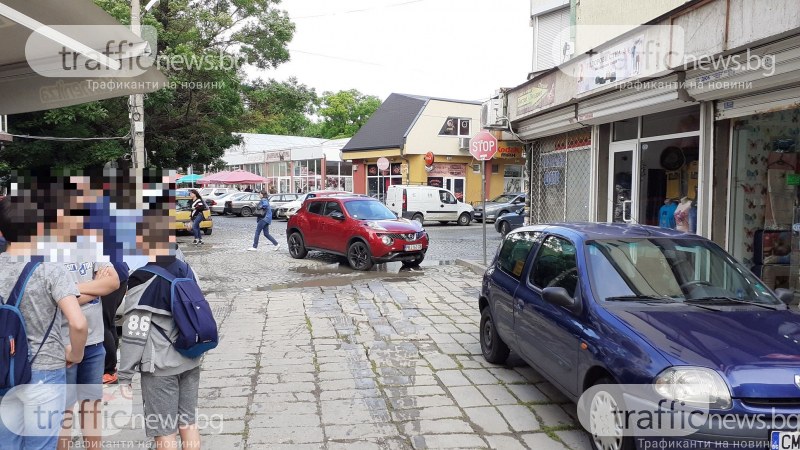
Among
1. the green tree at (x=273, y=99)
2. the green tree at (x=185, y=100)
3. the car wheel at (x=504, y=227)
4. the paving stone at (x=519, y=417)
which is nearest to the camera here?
the paving stone at (x=519, y=417)

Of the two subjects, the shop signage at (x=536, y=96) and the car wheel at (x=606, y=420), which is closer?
the car wheel at (x=606, y=420)

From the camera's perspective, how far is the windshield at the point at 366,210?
12867 millimetres

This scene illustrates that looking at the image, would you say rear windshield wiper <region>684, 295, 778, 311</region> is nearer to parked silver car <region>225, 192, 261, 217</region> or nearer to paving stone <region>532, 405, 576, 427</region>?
paving stone <region>532, 405, 576, 427</region>

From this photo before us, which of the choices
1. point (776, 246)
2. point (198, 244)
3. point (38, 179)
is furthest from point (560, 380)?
point (198, 244)

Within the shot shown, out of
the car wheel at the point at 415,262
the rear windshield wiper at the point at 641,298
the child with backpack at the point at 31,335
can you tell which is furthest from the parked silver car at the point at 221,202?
the child with backpack at the point at 31,335

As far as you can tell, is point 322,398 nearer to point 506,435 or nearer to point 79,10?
point 506,435

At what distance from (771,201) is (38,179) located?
839cm

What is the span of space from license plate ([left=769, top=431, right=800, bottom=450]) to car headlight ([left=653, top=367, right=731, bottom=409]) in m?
0.26

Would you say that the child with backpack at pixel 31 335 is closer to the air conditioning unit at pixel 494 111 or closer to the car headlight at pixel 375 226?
the car headlight at pixel 375 226

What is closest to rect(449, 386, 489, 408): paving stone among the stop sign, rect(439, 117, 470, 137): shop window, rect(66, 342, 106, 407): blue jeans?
rect(66, 342, 106, 407): blue jeans

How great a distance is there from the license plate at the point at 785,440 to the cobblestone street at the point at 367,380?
1279 mm

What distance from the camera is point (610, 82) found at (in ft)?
29.9

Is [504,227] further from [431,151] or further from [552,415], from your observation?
[552,415]

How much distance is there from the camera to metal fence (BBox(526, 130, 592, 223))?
1154cm
